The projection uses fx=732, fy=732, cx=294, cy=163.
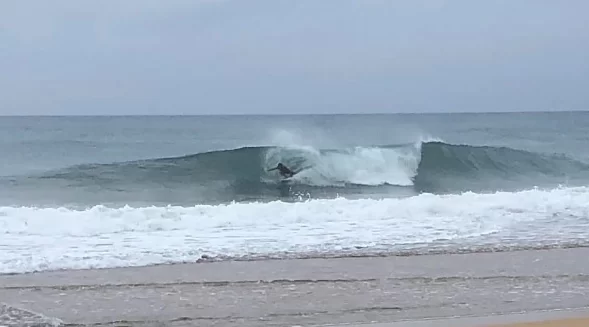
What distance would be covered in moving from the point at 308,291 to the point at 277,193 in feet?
19.9

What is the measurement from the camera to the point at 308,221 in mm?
6379

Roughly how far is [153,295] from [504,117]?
22830mm

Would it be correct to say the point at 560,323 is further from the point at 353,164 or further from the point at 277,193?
the point at 353,164

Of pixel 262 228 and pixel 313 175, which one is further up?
pixel 313 175

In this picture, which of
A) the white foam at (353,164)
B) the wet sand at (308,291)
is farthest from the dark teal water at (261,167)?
the wet sand at (308,291)

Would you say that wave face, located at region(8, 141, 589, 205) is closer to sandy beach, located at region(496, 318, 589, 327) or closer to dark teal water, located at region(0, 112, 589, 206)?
dark teal water, located at region(0, 112, 589, 206)

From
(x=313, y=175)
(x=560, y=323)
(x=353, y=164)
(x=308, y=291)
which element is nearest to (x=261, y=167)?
(x=313, y=175)

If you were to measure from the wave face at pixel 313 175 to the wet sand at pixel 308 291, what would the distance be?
16.4ft

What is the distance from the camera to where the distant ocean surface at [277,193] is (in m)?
5.19

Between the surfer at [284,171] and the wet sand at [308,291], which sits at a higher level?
the surfer at [284,171]

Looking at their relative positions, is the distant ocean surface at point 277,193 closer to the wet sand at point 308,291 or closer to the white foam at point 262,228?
the white foam at point 262,228

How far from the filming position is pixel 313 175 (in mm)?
11258

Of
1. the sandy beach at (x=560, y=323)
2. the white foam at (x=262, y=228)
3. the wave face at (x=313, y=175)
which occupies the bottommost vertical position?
the sandy beach at (x=560, y=323)

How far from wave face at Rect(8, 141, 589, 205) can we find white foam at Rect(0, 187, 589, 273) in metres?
2.45
